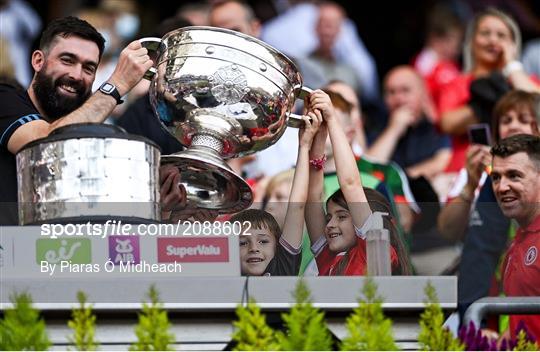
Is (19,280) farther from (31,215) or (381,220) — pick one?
(381,220)

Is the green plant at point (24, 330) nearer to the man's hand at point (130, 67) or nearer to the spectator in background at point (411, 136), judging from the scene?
the man's hand at point (130, 67)

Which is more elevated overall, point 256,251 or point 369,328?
point 256,251

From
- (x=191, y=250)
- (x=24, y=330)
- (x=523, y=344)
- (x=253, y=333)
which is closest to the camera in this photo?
(x=24, y=330)

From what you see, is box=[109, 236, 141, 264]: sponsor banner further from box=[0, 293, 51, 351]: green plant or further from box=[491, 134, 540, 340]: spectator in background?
box=[491, 134, 540, 340]: spectator in background

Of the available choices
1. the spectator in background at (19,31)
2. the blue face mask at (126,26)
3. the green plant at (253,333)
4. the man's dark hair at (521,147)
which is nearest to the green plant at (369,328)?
the green plant at (253,333)

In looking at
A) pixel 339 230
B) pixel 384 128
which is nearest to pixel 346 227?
pixel 339 230

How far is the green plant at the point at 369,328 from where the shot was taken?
4.54 metres

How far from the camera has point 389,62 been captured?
12.6m

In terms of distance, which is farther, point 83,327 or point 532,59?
point 532,59

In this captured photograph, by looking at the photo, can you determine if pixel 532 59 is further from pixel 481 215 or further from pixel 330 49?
pixel 481 215

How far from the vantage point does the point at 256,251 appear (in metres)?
5.21

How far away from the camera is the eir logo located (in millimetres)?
5715

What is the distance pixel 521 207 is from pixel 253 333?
5.54 ft

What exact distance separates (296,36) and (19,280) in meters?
6.27
